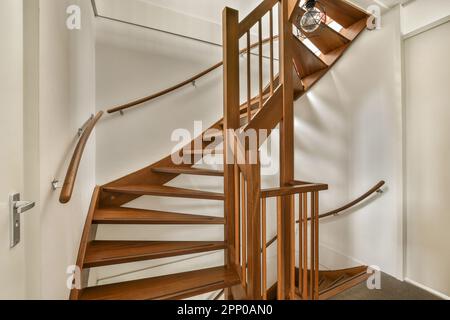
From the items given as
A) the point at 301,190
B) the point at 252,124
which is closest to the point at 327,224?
the point at 301,190

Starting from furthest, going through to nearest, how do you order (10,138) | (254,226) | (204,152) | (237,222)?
(204,152) < (237,222) < (254,226) < (10,138)

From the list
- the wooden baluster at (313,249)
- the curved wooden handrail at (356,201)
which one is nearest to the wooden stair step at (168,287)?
the wooden baluster at (313,249)

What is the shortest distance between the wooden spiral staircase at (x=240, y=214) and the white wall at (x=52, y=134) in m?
0.10

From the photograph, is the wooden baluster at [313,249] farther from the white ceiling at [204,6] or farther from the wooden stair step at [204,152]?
the white ceiling at [204,6]

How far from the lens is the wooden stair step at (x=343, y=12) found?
2.14 m

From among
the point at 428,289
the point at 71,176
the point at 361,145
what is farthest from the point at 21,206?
the point at 428,289

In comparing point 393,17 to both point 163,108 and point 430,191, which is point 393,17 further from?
point 163,108

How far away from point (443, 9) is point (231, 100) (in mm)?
1825

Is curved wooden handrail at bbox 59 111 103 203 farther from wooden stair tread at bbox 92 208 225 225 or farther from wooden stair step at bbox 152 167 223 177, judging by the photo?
wooden stair step at bbox 152 167 223 177

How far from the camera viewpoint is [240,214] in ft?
5.35

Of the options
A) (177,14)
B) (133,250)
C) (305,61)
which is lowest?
(133,250)

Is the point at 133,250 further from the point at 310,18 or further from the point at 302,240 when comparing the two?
the point at 310,18

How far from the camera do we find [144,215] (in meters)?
1.77

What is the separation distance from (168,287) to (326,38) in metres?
2.79
